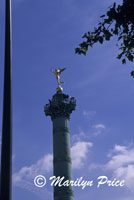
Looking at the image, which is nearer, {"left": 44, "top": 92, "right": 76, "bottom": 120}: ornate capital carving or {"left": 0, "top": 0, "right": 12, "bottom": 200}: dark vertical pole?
{"left": 0, "top": 0, "right": 12, "bottom": 200}: dark vertical pole

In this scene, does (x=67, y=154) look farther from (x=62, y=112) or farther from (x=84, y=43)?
(x=84, y=43)

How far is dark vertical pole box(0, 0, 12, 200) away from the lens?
14.7 feet

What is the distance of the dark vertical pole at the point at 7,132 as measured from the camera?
4.47m

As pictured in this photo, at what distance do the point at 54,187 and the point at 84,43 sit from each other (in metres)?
27.2

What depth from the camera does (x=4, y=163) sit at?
459cm

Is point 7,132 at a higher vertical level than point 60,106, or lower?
lower

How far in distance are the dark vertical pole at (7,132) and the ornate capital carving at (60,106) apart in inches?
1260

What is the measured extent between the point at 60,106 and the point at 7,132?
108 feet

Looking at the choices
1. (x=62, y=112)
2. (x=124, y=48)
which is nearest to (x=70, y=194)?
(x=62, y=112)

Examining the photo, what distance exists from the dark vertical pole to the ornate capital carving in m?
32.0

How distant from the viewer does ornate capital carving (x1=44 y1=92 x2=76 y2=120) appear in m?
37.6

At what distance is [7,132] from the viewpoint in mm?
4797

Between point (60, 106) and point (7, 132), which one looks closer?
point (7, 132)

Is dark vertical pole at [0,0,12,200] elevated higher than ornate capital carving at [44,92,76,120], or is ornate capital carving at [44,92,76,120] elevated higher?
ornate capital carving at [44,92,76,120]
